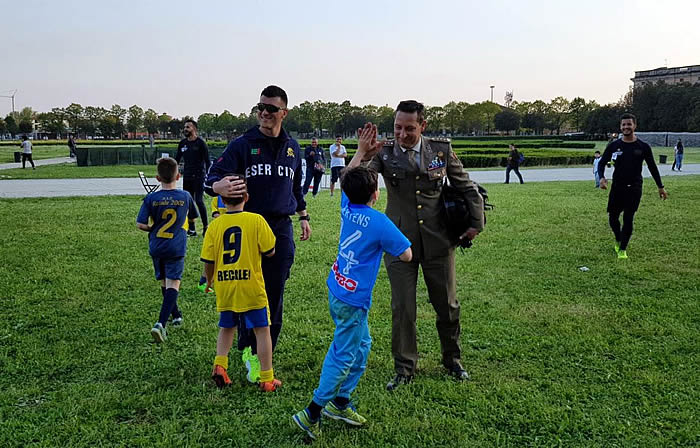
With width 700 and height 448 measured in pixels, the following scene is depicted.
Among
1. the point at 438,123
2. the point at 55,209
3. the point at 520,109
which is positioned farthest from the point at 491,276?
the point at 520,109

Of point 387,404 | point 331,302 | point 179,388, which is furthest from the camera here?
point 179,388

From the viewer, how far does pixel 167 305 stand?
530 cm

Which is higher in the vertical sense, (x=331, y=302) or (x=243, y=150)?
(x=243, y=150)

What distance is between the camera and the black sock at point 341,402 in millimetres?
3676

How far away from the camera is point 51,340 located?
209 inches

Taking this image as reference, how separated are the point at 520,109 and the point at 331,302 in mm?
127751

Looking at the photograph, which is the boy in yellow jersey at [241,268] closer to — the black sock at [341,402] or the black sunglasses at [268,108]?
the black sunglasses at [268,108]

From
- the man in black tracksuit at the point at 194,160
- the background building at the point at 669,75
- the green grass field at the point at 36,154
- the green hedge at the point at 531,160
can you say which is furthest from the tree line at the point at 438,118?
the man in black tracksuit at the point at 194,160

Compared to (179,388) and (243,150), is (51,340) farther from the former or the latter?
(243,150)

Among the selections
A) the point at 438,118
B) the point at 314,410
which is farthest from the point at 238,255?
the point at 438,118

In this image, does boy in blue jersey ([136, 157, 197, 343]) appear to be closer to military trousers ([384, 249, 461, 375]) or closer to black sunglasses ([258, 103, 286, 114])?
black sunglasses ([258, 103, 286, 114])

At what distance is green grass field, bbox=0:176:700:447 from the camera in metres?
3.66

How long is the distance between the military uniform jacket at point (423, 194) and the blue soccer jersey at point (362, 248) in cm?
78

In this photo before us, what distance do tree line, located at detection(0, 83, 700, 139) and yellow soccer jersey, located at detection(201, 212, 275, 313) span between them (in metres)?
90.5
